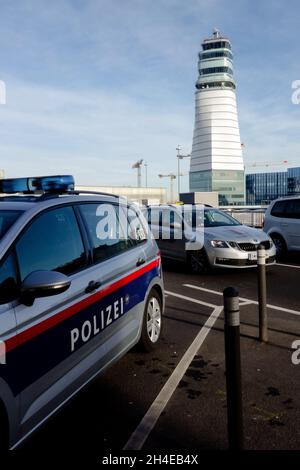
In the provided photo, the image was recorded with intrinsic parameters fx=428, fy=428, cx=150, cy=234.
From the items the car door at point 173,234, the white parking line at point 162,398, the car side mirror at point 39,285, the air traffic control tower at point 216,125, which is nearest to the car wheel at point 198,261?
the car door at point 173,234

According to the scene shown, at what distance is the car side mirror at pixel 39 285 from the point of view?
2414 mm

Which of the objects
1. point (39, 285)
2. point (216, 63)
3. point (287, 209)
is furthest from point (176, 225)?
point (216, 63)

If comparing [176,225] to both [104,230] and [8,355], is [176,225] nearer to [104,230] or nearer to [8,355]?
[104,230]

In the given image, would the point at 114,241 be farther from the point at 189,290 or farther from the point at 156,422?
the point at 189,290

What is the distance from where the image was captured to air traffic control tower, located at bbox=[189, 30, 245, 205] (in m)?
149

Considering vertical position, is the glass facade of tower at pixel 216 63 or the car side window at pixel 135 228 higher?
the glass facade of tower at pixel 216 63

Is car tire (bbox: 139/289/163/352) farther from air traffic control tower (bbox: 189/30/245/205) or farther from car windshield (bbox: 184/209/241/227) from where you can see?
air traffic control tower (bbox: 189/30/245/205)

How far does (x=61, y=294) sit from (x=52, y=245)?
0.40 m

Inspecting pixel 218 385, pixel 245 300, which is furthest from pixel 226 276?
pixel 218 385

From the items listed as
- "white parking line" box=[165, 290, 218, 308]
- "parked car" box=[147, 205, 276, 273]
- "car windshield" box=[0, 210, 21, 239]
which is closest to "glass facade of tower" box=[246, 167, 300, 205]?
"parked car" box=[147, 205, 276, 273]

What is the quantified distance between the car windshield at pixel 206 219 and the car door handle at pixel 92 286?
6.76 meters

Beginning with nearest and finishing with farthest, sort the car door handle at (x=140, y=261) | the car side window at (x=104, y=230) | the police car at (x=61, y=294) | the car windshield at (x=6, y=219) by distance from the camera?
the police car at (x=61, y=294)
the car windshield at (x=6, y=219)
the car side window at (x=104, y=230)
the car door handle at (x=140, y=261)

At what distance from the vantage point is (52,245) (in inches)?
120

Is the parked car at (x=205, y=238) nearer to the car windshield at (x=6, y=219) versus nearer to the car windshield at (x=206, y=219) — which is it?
the car windshield at (x=206, y=219)
